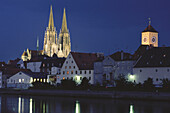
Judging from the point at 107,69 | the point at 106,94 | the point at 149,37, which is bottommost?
the point at 106,94

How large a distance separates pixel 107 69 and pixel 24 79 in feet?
93.0

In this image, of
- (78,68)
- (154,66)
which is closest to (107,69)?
(78,68)

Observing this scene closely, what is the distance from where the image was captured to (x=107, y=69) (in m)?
94.1

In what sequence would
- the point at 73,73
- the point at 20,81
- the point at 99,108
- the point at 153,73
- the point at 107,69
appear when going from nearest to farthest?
the point at 99,108
the point at 153,73
the point at 107,69
the point at 73,73
the point at 20,81

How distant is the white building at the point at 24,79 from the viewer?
364 feet

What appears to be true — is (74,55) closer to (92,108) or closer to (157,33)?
(157,33)

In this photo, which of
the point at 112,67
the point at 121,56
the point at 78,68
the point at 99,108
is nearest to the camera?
the point at 99,108

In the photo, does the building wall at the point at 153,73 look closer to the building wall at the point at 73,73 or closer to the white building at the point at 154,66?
the white building at the point at 154,66

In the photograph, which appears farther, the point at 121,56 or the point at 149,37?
the point at 149,37

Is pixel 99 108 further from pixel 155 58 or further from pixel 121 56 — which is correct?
pixel 121 56

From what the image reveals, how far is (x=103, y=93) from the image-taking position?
76.6 meters

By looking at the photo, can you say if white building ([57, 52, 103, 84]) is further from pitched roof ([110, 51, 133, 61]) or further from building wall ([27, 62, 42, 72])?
building wall ([27, 62, 42, 72])

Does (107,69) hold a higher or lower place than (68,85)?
higher

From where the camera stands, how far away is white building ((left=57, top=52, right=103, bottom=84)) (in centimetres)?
9926
